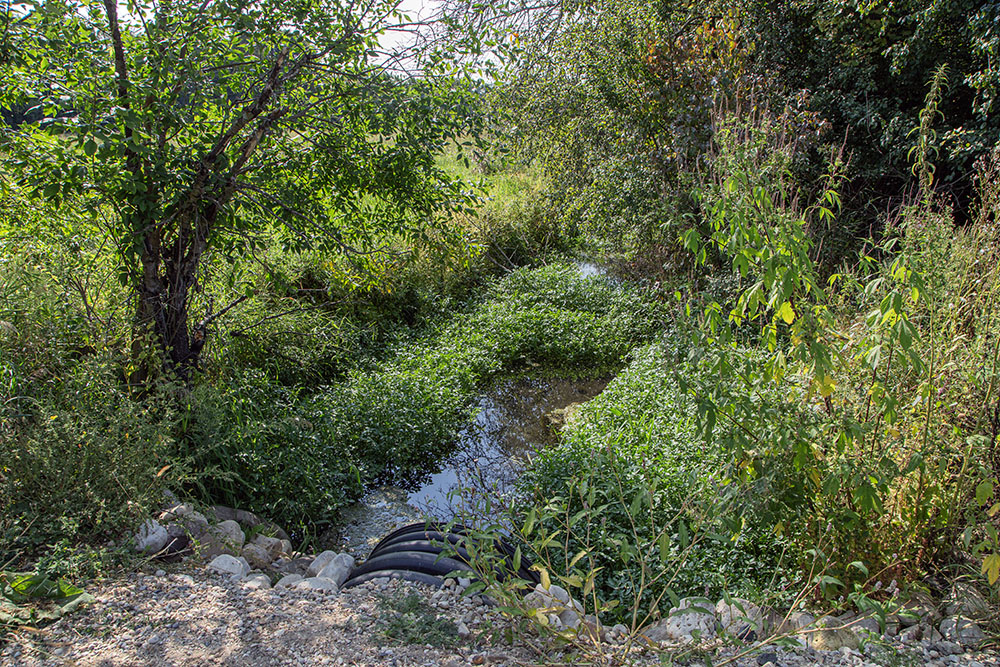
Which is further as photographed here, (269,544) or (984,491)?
(269,544)

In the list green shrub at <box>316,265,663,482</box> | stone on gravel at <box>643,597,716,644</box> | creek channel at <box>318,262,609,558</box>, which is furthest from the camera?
green shrub at <box>316,265,663,482</box>

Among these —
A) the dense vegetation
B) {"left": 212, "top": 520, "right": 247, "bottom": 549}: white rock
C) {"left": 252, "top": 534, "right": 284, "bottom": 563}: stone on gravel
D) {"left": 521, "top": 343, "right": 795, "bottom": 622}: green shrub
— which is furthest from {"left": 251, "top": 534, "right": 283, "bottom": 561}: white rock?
{"left": 521, "top": 343, "right": 795, "bottom": 622}: green shrub

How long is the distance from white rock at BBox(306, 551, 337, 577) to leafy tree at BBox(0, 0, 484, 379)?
5.16 ft

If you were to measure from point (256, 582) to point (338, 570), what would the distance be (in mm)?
485

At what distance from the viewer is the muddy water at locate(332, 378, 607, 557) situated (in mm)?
4438

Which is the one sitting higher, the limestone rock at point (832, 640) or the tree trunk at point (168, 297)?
the tree trunk at point (168, 297)

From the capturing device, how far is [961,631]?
257 centimetres

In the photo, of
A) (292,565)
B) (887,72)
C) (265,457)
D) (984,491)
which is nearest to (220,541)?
(292,565)

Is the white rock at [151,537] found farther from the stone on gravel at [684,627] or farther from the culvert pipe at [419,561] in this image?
the stone on gravel at [684,627]

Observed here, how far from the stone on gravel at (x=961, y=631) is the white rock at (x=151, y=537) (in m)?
3.29

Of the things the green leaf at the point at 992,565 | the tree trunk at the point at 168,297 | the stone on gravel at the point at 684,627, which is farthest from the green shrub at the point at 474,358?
the green leaf at the point at 992,565

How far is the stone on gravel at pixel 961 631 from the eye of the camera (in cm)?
254

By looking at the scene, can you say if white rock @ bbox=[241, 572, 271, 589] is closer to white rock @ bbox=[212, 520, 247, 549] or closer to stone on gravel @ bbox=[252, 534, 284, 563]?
white rock @ bbox=[212, 520, 247, 549]

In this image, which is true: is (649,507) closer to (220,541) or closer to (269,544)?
(220,541)
